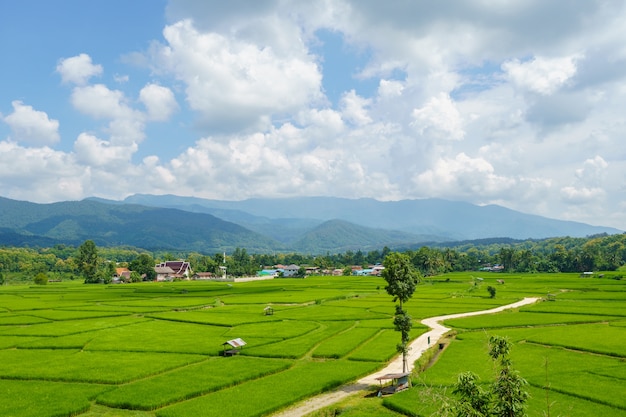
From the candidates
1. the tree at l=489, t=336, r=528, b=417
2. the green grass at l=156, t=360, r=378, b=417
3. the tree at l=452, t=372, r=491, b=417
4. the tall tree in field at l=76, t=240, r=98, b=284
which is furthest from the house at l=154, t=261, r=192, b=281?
the tree at l=489, t=336, r=528, b=417

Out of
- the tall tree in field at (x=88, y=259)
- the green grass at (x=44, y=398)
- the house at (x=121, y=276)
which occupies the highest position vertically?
the tall tree in field at (x=88, y=259)

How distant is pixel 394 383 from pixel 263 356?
44.7ft

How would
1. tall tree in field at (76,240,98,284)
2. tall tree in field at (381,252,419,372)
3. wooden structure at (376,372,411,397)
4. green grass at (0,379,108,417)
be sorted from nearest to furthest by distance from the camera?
green grass at (0,379,108,417)
wooden structure at (376,372,411,397)
tall tree in field at (381,252,419,372)
tall tree in field at (76,240,98,284)

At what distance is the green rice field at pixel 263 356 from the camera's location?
2780cm

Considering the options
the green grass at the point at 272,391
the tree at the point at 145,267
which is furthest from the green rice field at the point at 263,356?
the tree at the point at 145,267

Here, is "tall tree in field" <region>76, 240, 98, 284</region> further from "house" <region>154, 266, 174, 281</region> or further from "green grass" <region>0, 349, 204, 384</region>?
"green grass" <region>0, 349, 204, 384</region>

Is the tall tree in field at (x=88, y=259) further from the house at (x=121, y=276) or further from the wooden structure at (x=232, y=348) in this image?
the wooden structure at (x=232, y=348)

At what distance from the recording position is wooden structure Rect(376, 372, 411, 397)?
30.5m

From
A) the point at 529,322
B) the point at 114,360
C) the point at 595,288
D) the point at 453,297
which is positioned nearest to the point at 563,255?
the point at 595,288

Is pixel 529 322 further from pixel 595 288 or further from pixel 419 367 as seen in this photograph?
pixel 595 288

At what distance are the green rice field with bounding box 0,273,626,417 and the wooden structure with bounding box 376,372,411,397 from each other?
1.04 meters

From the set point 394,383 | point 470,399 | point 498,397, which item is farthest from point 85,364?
point 498,397

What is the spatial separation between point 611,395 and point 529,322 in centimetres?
2982

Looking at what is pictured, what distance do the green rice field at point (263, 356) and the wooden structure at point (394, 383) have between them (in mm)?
1041
